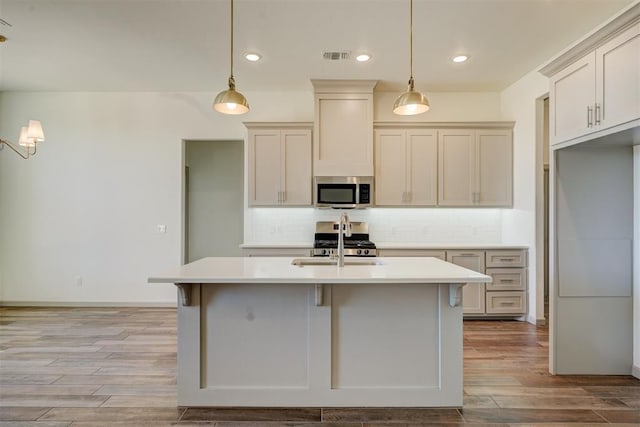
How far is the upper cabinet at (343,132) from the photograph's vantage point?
4.41m

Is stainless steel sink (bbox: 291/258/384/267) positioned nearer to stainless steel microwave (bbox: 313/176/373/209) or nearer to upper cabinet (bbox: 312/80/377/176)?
stainless steel microwave (bbox: 313/176/373/209)

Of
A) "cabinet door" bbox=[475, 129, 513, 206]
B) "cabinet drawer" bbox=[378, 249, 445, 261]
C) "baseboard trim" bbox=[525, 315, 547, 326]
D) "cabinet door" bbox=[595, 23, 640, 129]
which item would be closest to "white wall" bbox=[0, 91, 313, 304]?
"cabinet drawer" bbox=[378, 249, 445, 261]

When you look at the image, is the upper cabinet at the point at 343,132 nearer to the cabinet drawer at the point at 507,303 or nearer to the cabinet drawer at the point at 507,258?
the cabinet drawer at the point at 507,258

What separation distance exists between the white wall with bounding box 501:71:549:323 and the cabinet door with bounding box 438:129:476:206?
0.53 m

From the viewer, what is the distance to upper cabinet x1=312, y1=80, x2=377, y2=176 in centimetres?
441

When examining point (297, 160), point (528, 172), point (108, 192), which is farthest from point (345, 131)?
point (108, 192)

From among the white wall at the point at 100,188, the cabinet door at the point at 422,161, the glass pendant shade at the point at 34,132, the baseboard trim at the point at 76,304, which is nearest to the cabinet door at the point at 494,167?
the cabinet door at the point at 422,161

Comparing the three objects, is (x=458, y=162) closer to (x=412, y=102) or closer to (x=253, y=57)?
(x=412, y=102)

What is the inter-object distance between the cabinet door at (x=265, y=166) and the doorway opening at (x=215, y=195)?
1727 millimetres

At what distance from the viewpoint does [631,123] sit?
2.20 meters

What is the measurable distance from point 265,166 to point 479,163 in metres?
2.64

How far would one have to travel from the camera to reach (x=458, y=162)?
4535 mm

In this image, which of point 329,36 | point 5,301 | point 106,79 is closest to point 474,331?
point 329,36

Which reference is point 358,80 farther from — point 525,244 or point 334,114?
point 525,244
